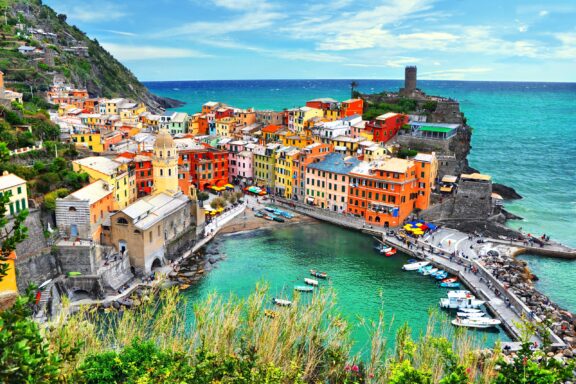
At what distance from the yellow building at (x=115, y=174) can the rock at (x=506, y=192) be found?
51862 mm

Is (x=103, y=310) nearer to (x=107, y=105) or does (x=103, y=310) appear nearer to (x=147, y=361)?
(x=147, y=361)

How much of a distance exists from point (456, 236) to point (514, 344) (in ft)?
73.8

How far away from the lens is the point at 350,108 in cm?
8956

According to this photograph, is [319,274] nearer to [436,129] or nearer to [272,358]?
[272,358]

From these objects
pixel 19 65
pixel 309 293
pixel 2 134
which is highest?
pixel 19 65

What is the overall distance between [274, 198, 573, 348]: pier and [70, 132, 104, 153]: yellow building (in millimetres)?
23680

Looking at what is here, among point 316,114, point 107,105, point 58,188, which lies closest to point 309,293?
point 58,188

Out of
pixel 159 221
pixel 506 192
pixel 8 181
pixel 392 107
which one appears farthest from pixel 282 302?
pixel 392 107

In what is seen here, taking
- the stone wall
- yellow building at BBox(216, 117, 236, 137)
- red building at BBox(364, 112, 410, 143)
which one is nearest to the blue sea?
red building at BBox(364, 112, 410, 143)

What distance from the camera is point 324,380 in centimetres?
2564

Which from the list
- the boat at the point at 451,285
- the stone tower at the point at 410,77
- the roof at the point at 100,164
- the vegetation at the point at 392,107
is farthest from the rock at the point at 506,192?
the roof at the point at 100,164

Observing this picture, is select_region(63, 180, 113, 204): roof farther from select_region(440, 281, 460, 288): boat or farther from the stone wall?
select_region(440, 281, 460, 288): boat

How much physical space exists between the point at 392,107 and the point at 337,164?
34189 millimetres

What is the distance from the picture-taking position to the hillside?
91725 millimetres
